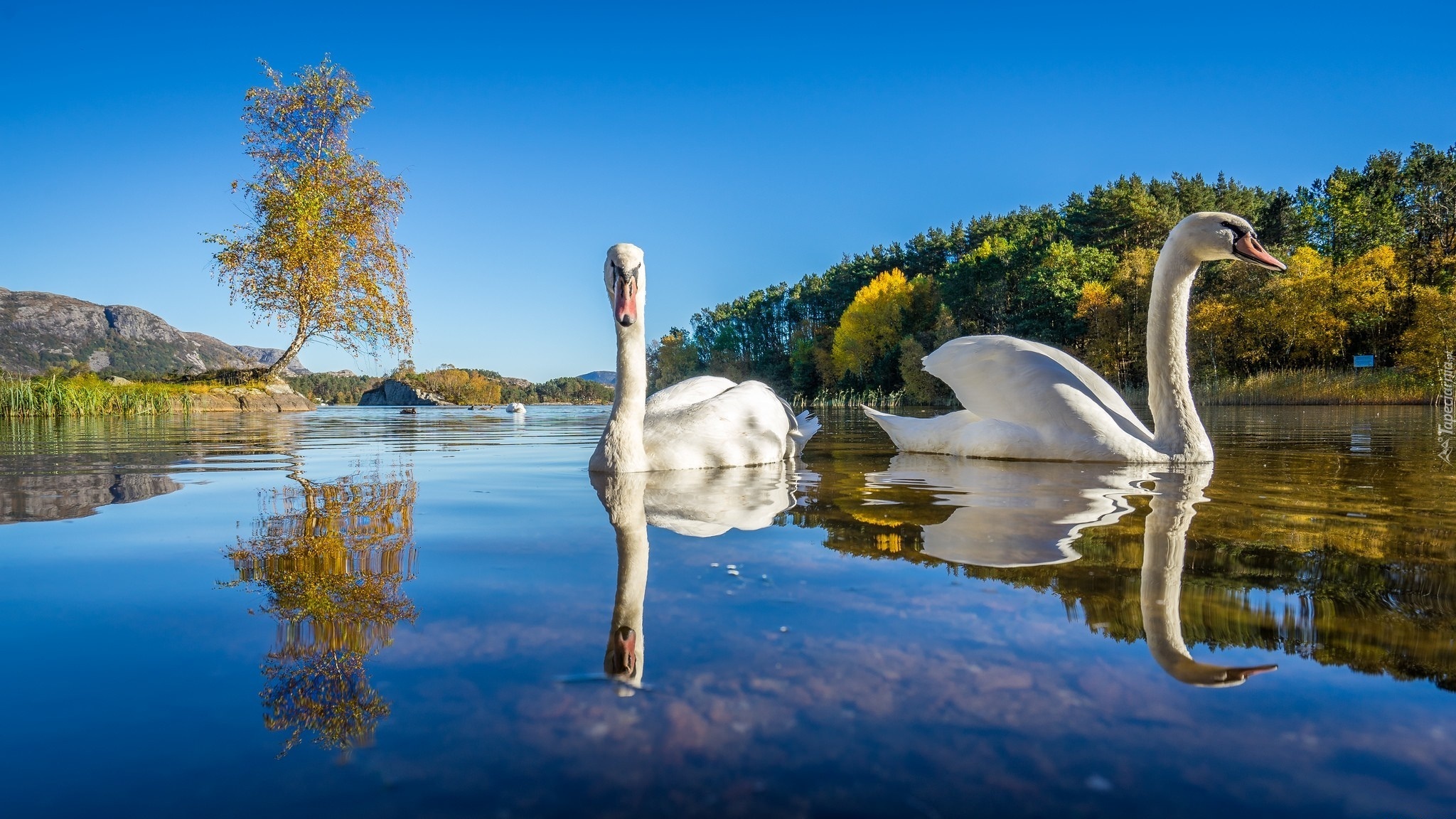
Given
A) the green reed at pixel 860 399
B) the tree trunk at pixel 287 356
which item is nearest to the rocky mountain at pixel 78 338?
the green reed at pixel 860 399

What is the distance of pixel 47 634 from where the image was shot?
180cm

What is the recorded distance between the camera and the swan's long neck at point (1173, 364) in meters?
5.99

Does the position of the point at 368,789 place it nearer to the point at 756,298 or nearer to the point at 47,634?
the point at 47,634

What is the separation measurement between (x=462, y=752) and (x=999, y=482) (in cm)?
437

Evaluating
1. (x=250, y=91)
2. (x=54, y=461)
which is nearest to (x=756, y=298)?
(x=250, y=91)

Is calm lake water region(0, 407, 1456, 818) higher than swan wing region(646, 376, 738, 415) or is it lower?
lower

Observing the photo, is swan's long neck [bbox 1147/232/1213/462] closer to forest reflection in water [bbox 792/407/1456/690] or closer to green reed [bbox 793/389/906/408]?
forest reflection in water [bbox 792/407/1456/690]

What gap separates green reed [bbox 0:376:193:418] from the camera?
17.2 meters

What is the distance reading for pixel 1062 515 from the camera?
11.6 ft

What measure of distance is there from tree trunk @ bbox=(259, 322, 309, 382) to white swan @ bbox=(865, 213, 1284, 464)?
72.6 feet

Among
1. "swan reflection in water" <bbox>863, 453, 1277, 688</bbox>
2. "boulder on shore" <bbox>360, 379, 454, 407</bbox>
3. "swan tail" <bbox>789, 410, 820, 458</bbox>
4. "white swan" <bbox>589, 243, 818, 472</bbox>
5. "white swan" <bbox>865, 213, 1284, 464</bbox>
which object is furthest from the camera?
"boulder on shore" <bbox>360, 379, 454, 407</bbox>

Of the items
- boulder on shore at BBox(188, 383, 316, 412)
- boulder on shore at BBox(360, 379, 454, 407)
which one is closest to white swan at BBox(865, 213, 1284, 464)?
boulder on shore at BBox(188, 383, 316, 412)

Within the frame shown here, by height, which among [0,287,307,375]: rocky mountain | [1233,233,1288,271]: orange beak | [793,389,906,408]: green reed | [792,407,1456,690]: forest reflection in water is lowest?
[792,407,1456,690]: forest reflection in water

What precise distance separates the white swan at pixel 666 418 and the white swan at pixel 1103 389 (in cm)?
172
